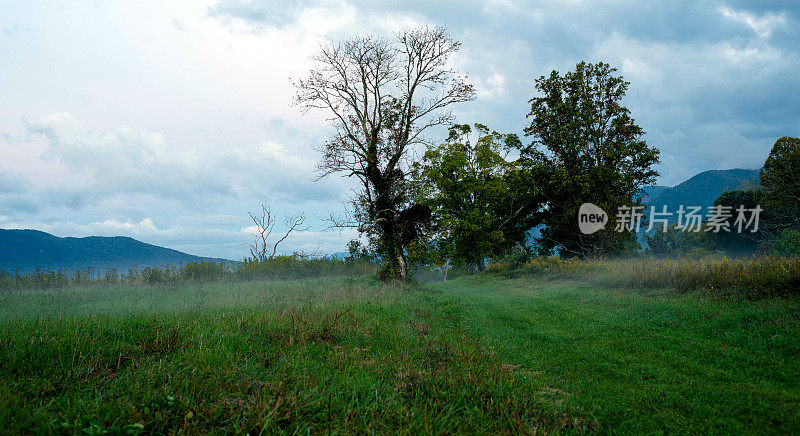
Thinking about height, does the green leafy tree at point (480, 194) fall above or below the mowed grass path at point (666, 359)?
above

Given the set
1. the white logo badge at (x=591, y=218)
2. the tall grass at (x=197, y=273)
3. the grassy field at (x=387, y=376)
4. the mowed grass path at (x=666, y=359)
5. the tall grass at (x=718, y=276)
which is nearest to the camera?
the grassy field at (x=387, y=376)

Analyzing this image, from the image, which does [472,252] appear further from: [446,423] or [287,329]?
[446,423]

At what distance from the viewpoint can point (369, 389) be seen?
12.4 ft

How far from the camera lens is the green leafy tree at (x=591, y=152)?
25109mm

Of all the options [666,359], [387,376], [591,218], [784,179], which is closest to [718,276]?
[666,359]

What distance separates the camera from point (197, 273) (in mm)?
21281

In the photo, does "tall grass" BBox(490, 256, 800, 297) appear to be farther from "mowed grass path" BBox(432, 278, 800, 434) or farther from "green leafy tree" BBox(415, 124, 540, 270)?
"green leafy tree" BBox(415, 124, 540, 270)

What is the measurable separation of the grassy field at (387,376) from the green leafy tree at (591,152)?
1830 cm

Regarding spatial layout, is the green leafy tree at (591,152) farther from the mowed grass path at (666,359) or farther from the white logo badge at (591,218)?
the mowed grass path at (666,359)

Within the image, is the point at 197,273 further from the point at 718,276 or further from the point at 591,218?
the point at 591,218

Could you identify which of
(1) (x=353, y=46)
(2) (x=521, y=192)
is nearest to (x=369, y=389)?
(1) (x=353, y=46)

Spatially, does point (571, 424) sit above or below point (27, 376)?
below

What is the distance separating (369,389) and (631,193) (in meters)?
27.9

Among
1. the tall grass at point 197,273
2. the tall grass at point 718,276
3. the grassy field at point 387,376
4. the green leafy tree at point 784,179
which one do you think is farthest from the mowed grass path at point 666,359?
the green leafy tree at point 784,179
